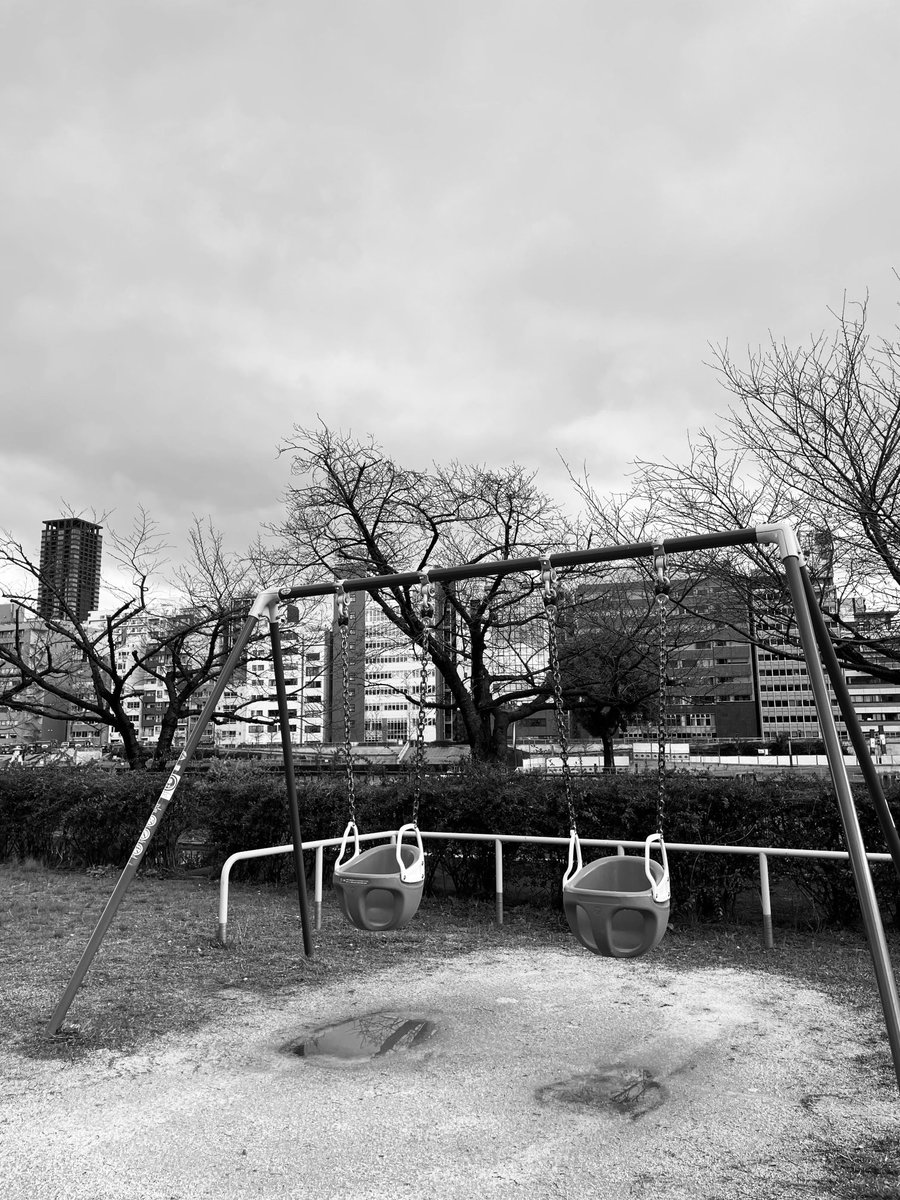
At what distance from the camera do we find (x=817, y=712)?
154 inches

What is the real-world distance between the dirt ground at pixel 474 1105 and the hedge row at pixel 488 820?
80.2 inches

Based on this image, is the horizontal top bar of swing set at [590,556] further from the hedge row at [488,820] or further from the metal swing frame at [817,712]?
the hedge row at [488,820]

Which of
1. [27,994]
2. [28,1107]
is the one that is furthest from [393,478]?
[28,1107]

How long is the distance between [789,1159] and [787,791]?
4.52 metres

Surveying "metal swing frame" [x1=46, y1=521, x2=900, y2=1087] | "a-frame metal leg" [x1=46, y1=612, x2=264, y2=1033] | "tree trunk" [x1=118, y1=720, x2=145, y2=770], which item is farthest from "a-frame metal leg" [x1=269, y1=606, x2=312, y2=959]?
"tree trunk" [x1=118, y1=720, x2=145, y2=770]

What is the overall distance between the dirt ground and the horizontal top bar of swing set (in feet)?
8.41

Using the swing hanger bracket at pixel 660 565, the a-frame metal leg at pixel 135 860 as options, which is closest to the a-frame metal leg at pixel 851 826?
the swing hanger bracket at pixel 660 565

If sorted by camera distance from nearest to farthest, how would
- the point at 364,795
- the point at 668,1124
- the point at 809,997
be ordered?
the point at 668,1124
the point at 809,997
the point at 364,795

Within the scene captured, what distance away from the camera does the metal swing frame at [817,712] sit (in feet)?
11.8

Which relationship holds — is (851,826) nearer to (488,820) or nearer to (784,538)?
(784,538)

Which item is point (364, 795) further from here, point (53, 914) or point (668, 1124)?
point (668, 1124)

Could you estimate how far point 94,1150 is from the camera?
129 inches

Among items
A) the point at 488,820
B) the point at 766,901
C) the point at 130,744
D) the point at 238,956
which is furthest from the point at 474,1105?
the point at 130,744

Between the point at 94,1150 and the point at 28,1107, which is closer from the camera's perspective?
the point at 94,1150
